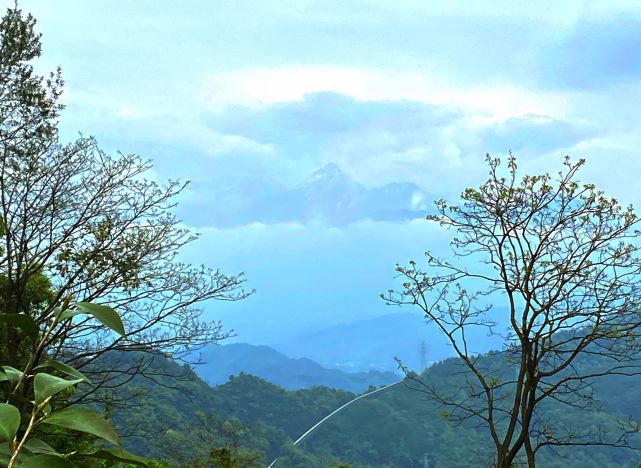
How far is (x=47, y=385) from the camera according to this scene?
94 cm

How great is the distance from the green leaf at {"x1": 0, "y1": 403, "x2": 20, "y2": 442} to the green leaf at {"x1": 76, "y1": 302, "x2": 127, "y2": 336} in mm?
154

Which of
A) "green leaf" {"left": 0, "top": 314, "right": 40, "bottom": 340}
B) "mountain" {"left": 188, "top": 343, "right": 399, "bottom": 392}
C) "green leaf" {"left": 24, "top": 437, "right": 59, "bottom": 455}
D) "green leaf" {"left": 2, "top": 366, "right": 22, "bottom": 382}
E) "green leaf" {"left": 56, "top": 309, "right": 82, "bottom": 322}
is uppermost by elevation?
"mountain" {"left": 188, "top": 343, "right": 399, "bottom": 392}

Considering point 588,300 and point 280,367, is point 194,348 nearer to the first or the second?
point 588,300

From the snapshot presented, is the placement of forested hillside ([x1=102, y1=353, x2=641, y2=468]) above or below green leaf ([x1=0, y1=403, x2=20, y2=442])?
above

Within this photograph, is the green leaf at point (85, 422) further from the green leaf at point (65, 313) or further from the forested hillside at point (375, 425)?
the forested hillside at point (375, 425)

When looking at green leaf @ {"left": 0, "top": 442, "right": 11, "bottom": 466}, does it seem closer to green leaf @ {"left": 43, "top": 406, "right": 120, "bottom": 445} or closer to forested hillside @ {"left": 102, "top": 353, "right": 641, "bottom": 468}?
green leaf @ {"left": 43, "top": 406, "right": 120, "bottom": 445}

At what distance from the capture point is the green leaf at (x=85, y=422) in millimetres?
876

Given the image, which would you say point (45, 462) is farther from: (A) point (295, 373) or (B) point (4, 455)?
(A) point (295, 373)

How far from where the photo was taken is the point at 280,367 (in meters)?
138

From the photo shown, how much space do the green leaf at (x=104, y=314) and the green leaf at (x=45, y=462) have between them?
0.60 ft

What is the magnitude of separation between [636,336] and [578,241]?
43.4 inches

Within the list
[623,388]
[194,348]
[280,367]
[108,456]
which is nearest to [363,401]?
[623,388]

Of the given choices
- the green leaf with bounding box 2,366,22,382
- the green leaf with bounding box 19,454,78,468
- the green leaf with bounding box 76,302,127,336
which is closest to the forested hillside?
the green leaf with bounding box 2,366,22,382

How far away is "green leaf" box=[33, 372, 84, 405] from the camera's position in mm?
914
